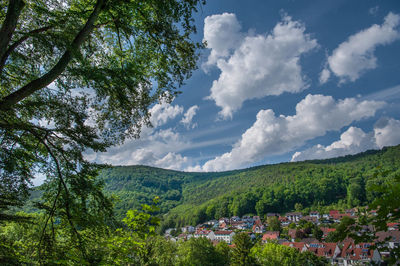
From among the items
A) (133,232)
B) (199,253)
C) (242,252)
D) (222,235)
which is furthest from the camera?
(222,235)

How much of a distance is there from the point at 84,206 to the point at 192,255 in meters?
32.1

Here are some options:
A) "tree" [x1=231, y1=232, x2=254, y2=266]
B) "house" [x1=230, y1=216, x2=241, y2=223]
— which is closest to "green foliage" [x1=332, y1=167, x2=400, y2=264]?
"tree" [x1=231, y1=232, x2=254, y2=266]

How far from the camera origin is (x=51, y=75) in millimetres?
3736

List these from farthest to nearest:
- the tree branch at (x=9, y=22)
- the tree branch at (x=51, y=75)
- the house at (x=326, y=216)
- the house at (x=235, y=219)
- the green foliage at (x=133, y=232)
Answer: the house at (x=235, y=219)
the house at (x=326, y=216)
the green foliage at (x=133, y=232)
the tree branch at (x=51, y=75)
the tree branch at (x=9, y=22)

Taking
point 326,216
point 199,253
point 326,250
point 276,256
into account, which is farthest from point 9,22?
point 326,216

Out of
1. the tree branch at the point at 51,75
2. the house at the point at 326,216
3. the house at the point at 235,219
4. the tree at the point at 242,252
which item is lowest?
the house at the point at 235,219

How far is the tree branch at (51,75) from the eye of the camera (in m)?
3.46

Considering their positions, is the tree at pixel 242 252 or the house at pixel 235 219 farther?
the house at pixel 235 219

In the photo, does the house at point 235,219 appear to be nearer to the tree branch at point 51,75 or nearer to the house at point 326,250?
the house at point 326,250

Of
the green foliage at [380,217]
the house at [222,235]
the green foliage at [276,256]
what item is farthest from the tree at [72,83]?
the house at [222,235]

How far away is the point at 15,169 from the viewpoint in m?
3.93

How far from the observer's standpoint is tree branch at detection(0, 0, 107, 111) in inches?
136

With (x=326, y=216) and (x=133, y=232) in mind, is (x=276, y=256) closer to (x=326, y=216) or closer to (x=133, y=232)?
(x=133, y=232)

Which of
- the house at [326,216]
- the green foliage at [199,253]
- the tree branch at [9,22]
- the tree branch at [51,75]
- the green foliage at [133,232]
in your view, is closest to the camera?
the tree branch at [9,22]
